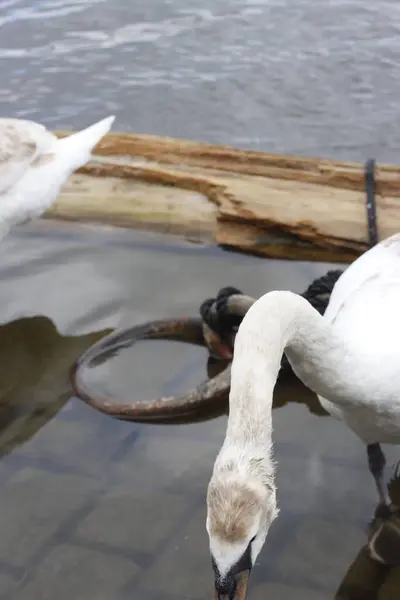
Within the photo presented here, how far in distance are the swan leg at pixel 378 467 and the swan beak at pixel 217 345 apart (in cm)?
101

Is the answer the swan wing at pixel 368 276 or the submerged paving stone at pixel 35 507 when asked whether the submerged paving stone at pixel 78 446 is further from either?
the swan wing at pixel 368 276

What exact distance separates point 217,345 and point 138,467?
0.84 m

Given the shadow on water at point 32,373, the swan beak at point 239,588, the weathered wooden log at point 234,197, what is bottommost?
the shadow on water at point 32,373

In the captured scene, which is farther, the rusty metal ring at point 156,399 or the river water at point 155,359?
the rusty metal ring at point 156,399

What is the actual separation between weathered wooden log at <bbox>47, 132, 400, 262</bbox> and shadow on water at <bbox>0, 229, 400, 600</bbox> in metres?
0.18

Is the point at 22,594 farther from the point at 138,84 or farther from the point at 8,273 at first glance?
the point at 138,84

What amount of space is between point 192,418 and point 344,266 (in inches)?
54.4

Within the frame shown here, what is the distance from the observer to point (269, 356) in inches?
103

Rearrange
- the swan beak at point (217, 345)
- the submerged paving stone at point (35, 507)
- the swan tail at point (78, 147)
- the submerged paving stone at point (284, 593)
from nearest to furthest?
the submerged paving stone at point (284, 593), the submerged paving stone at point (35, 507), the swan beak at point (217, 345), the swan tail at point (78, 147)

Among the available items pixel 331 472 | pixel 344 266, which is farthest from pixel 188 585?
pixel 344 266

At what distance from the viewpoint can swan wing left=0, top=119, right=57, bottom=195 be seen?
509cm

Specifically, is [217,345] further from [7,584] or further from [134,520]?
[7,584]

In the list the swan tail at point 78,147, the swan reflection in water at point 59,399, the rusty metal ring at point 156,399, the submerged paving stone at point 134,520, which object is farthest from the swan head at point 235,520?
the swan tail at point 78,147

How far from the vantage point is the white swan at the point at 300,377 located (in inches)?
87.7
